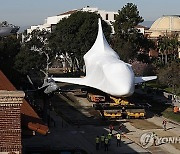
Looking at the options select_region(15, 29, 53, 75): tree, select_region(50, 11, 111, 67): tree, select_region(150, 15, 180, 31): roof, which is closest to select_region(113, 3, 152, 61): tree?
select_region(50, 11, 111, 67): tree

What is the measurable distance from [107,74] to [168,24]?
87851 millimetres

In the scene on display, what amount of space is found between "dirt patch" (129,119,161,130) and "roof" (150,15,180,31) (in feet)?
285

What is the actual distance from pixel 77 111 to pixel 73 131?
30.4 feet

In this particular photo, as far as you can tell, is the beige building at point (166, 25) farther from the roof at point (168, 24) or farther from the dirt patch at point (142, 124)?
the dirt patch at point (142, 124)

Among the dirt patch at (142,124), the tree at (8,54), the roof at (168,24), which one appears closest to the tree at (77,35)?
the tree at (8,54)

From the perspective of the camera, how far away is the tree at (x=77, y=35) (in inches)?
2953

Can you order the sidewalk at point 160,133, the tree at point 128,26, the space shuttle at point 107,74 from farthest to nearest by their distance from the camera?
the tree at point 128,26, the space shuttle at point 107,74, the sidewalk at point 160,133

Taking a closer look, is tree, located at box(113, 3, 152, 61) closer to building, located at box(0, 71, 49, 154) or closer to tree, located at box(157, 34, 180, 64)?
tree, located at box(157, 34, 180, 64)

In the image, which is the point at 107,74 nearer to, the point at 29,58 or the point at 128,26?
the point at 29,58

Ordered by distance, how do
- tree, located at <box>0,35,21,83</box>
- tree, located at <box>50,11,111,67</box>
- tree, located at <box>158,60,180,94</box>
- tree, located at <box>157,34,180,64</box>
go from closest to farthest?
tree, located at <box>0,35,21,83</box> → tree, located at <box>158,60,180,94</box> → tree, located at <box>50,11,111,67</box> → tree, located at <box>157,34,180,64</box>

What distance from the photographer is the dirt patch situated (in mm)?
35625

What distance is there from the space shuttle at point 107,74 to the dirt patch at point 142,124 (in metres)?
2.37

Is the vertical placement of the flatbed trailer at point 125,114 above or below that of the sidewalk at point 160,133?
above

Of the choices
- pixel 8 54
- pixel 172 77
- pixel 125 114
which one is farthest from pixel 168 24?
pixel 125 114
